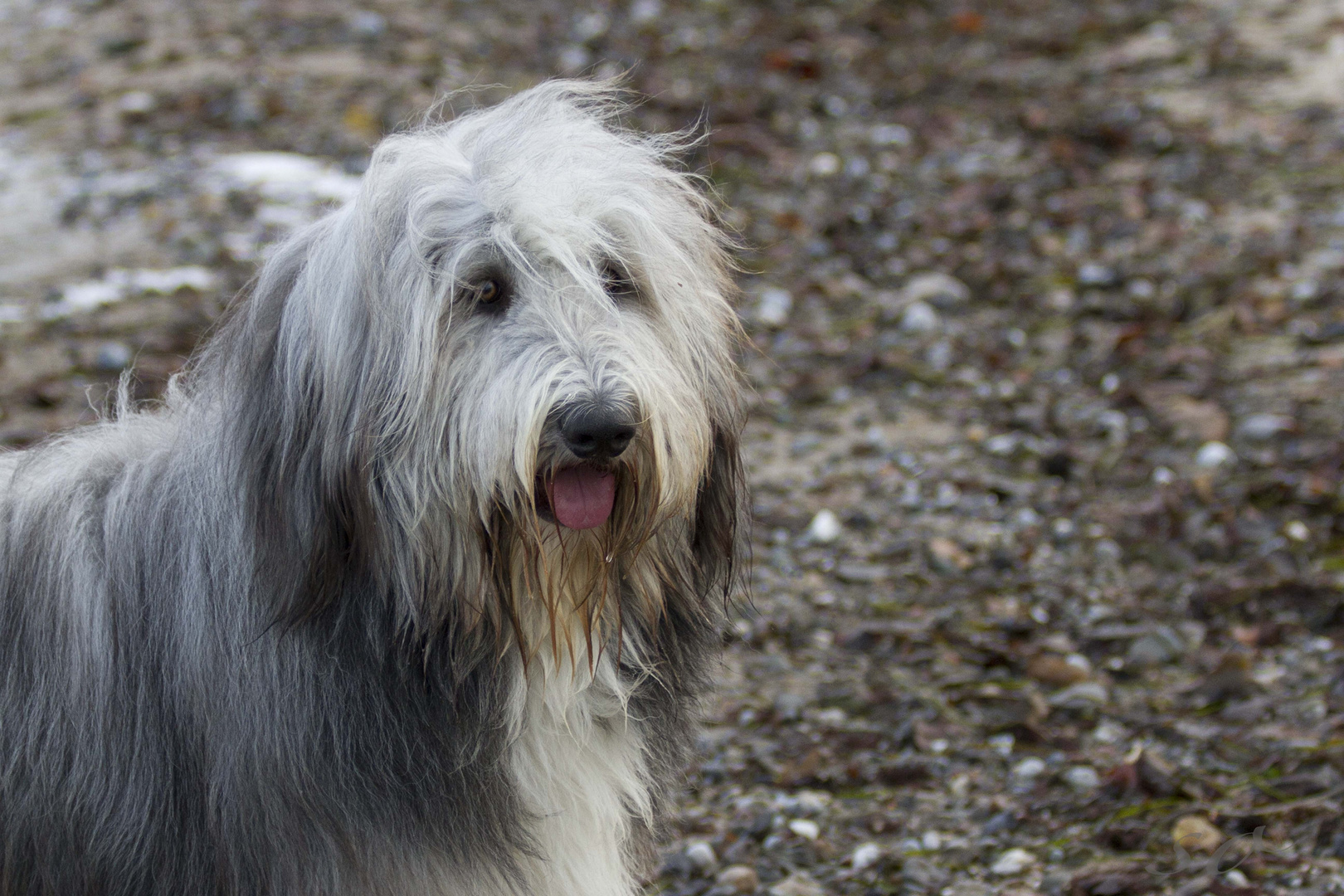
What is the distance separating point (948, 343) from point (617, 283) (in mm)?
3792

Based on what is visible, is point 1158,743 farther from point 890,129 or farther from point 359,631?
point 890,129

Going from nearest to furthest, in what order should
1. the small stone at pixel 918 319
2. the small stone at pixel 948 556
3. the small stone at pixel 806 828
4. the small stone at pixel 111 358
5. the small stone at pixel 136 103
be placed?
1. the small stone at pixel 806 828
2. the small stone at pixel 948 556
3. the small stone at pixel 111 358
4. the small stone at pixel 918 319
5. the small stone at pixel 136 103

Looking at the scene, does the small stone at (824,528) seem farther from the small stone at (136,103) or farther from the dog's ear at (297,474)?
the small stone at (136,103)

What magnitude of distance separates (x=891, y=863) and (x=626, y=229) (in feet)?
5.77

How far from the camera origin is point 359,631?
2.53 m

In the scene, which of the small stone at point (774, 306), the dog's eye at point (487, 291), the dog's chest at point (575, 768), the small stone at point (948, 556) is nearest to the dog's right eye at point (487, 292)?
the dog's eye at point (487, 291)

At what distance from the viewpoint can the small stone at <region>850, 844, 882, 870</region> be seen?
3.53 m

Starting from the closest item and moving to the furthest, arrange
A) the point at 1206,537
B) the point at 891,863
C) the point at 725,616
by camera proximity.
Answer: the point at 725,616 < the point at 891,863 < the point at 1206,537

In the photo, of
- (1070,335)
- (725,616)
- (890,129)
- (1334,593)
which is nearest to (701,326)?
(725,616)

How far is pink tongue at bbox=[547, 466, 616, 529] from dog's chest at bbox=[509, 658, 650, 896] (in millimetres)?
314

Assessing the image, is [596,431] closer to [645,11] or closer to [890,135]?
[890,135]

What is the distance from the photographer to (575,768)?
2.67m

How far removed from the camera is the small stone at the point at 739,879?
3436mm

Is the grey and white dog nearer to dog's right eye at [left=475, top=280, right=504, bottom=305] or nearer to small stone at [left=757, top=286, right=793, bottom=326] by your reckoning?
dog's right eye at [left=475, top=280, right=504, bottom=305]
